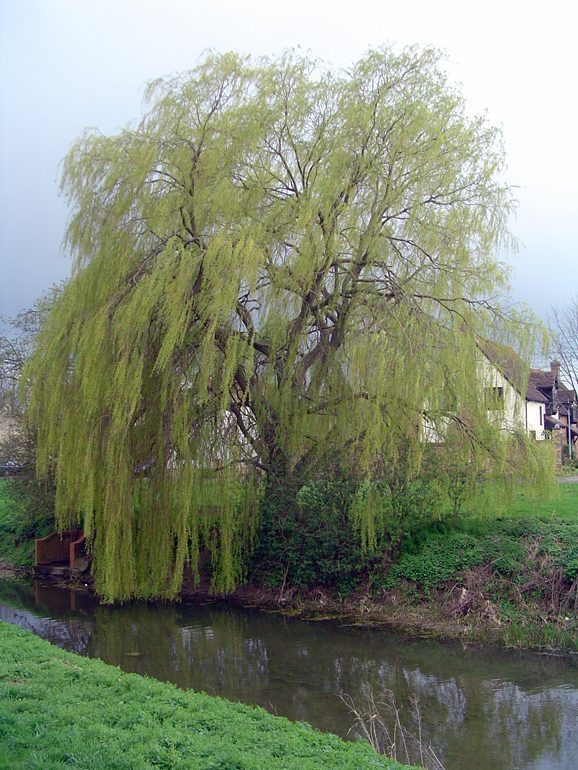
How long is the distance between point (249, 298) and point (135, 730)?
32.7 feet

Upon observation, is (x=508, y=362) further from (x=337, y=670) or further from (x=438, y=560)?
(x=337, y=670)

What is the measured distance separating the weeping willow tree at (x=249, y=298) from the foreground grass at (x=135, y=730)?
5.90m

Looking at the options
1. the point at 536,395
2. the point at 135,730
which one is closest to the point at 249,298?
the point at 135,730

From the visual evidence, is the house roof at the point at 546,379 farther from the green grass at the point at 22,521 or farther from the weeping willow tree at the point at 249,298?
the green grass at the point at 22,521

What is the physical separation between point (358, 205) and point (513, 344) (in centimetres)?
407

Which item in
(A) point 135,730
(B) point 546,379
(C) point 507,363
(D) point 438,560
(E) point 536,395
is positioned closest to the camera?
(A) point 135,730

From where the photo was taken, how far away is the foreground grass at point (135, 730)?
18.8ft

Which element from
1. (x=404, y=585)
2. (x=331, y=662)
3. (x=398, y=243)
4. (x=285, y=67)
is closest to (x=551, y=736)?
(x=331, y=662)

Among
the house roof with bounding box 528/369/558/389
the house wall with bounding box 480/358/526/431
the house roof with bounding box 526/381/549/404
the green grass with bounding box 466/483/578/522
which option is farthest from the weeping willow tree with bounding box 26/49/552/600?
the house roof with bounding box 528/369/558/389

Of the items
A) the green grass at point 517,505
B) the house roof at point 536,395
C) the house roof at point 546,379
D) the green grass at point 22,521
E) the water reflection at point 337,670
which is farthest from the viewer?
the house roof at point 546,379

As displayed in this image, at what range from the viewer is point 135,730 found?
6520 millimetres

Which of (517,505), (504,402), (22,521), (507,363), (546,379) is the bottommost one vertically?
(22,521)

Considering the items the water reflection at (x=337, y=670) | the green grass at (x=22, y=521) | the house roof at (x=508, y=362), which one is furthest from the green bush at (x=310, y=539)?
the green grass at (x=22, y=521)

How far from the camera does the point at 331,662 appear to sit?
12.1 m
